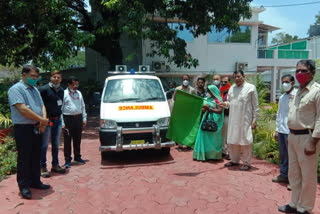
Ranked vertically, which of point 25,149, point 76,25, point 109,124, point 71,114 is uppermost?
point 76,25

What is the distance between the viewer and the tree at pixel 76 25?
8273 millimetres

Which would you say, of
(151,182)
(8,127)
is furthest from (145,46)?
(151,182)

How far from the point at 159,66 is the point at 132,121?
10.4 meters

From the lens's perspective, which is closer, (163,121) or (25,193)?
(25,193)

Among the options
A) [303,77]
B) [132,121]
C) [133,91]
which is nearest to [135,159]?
[132,121]

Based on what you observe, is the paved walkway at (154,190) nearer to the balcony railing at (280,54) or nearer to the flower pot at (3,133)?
the flower pot at (3,133)

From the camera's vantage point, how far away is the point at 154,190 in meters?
4.04

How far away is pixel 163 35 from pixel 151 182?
734cm

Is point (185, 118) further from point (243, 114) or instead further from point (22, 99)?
point (22, 99)

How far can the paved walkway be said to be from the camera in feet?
11.4

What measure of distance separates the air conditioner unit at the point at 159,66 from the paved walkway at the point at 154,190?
10210mm

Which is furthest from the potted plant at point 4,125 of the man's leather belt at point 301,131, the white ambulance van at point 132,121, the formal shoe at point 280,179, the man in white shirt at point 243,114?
the man's leather belt at point 301,131

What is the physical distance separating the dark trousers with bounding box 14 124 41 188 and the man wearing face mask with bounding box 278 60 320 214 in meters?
3.57

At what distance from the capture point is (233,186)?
418 cm
